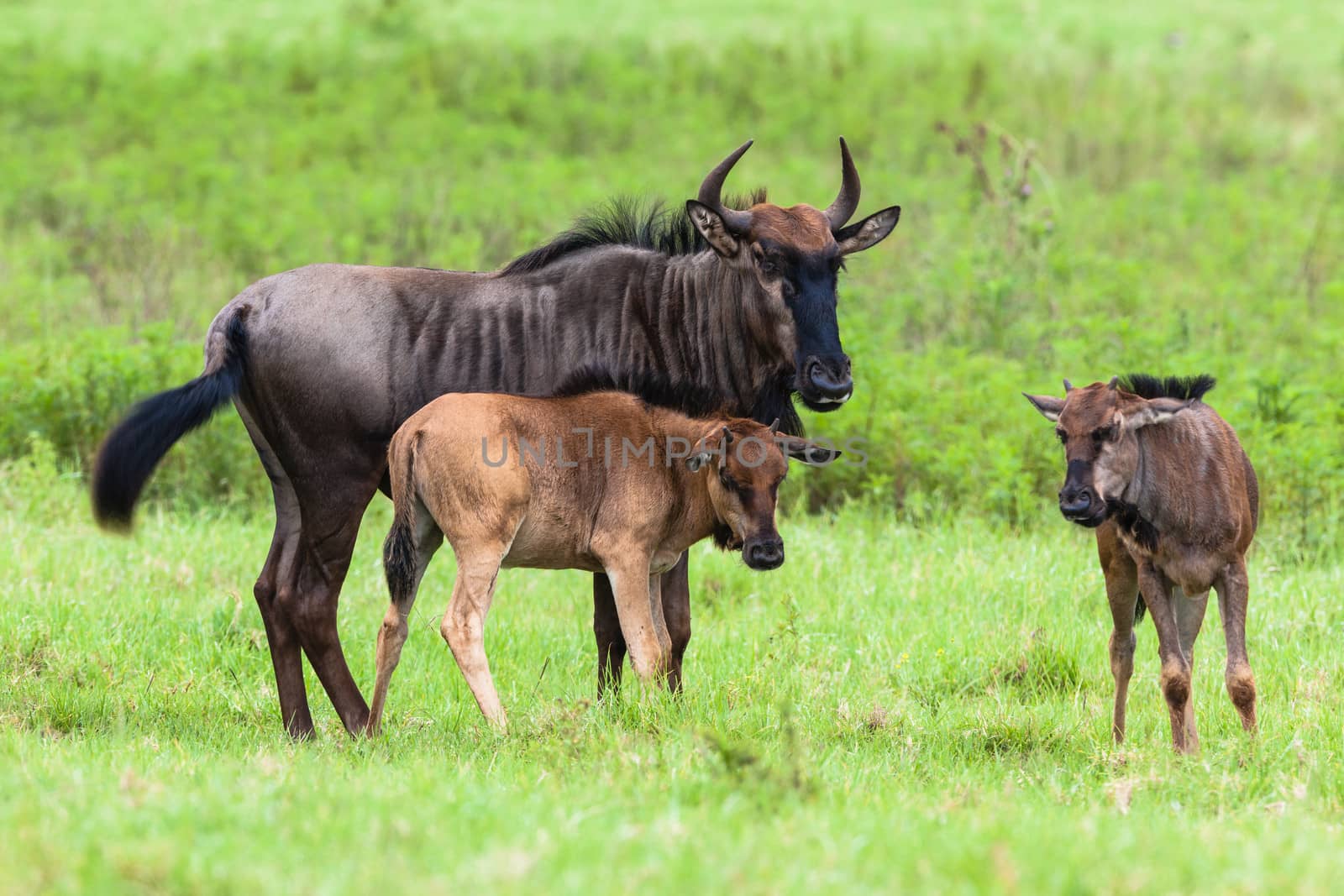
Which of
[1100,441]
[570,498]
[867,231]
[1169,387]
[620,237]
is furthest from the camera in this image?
[620,237]

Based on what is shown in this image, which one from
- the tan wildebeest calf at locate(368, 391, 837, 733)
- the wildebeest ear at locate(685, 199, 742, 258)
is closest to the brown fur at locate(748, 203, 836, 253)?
A: the wildebeest ear at locate(685, 199, 742, 258)

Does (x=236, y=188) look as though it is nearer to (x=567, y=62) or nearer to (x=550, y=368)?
(x=567, y=62)

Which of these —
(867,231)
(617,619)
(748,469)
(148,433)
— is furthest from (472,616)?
(867,231)

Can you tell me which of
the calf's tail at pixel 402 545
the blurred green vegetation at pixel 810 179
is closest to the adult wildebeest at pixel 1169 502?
the calf's tail at pixel 402 545

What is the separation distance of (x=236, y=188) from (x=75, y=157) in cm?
271

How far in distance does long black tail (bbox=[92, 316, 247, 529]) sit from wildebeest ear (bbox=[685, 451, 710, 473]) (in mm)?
2157

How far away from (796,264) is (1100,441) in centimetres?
167

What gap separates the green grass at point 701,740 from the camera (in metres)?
4.14

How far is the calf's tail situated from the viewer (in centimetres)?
682

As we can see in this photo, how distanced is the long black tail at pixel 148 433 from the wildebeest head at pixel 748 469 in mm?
2202

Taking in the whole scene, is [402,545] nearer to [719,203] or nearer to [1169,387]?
[719,203]

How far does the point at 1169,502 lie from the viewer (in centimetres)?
678

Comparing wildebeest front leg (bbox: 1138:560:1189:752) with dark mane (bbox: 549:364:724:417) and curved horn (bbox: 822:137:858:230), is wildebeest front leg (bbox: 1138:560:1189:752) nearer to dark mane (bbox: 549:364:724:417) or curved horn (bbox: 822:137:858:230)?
dark mane (bbox: 549:364:724:417)

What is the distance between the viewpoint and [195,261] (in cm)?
1662
